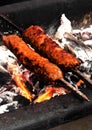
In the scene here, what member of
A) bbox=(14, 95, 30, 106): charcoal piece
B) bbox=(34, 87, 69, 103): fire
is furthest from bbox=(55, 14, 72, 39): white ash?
bbox=(14, 95, 30, 106): charcoal piece

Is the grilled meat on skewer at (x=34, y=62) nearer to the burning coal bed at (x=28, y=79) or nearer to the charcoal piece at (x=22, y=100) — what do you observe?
the burning coal bed at (x=28, y=79)

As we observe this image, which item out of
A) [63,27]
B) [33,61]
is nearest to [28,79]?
[33,61]

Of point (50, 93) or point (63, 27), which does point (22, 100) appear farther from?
point (63, 27)

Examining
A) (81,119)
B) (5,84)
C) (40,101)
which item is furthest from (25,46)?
(81,119)

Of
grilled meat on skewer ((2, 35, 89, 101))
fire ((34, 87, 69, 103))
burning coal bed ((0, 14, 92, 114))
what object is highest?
grilled meat on skewer ((2, 35, 89, 101))

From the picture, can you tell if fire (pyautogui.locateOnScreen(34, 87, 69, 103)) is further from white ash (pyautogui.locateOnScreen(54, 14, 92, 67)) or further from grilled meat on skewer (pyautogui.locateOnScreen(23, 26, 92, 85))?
white ash (pyautogui.locateOnScreen(54, 14, 92, 67))

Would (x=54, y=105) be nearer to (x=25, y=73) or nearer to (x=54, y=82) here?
(x=54, y=82)
